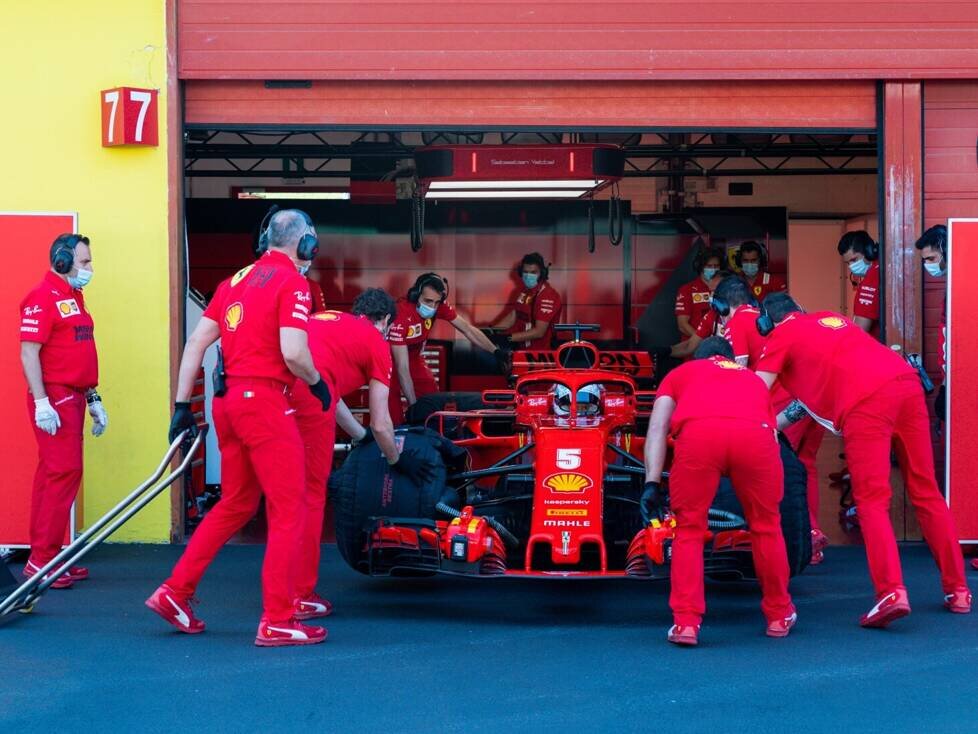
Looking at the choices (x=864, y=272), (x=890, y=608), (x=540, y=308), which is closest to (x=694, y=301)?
(x=540, y=308)

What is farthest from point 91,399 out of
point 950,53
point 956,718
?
point 950,53

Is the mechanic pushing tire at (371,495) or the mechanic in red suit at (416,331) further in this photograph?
the mechanic in red suit at (416,331)

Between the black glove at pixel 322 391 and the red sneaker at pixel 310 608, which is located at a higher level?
the black glove at pixel 322 391

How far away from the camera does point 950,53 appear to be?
887 centimetres

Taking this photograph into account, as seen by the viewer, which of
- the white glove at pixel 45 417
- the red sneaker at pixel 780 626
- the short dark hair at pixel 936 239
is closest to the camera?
the red sneaker at pixel 780 626

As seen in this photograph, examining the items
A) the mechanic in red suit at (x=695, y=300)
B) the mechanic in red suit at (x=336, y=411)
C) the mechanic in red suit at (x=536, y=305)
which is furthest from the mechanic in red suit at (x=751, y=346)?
the mechanic in red suit at (x=695, y=300)

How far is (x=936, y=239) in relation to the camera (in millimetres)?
8203

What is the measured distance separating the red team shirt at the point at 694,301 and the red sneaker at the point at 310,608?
8.05 m

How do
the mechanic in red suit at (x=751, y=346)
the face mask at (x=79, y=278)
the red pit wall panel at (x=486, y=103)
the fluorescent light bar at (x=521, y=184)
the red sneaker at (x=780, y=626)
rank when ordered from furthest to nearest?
the fluorescent light bar at (x=521, y=184) < the red pit wall panel at (x=486, y=103) < the mechanic in red suit at (x=751, y=346) < the face mask at (x=79, y=278) < the red sneaker at (x=780, y=626)

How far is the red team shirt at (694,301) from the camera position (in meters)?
14.1

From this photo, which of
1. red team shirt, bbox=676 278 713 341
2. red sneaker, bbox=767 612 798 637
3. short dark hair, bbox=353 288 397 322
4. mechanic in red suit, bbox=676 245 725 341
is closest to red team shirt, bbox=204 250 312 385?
short dark hair, bbox=353 288 397 322

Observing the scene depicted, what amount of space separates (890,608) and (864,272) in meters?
3.36

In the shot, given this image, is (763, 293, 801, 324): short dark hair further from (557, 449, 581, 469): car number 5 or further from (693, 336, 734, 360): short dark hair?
(557, 449, 581, 469): car number 5

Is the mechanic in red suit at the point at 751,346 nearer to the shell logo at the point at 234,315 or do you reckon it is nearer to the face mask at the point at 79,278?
the shell logo at the point at 234,315
